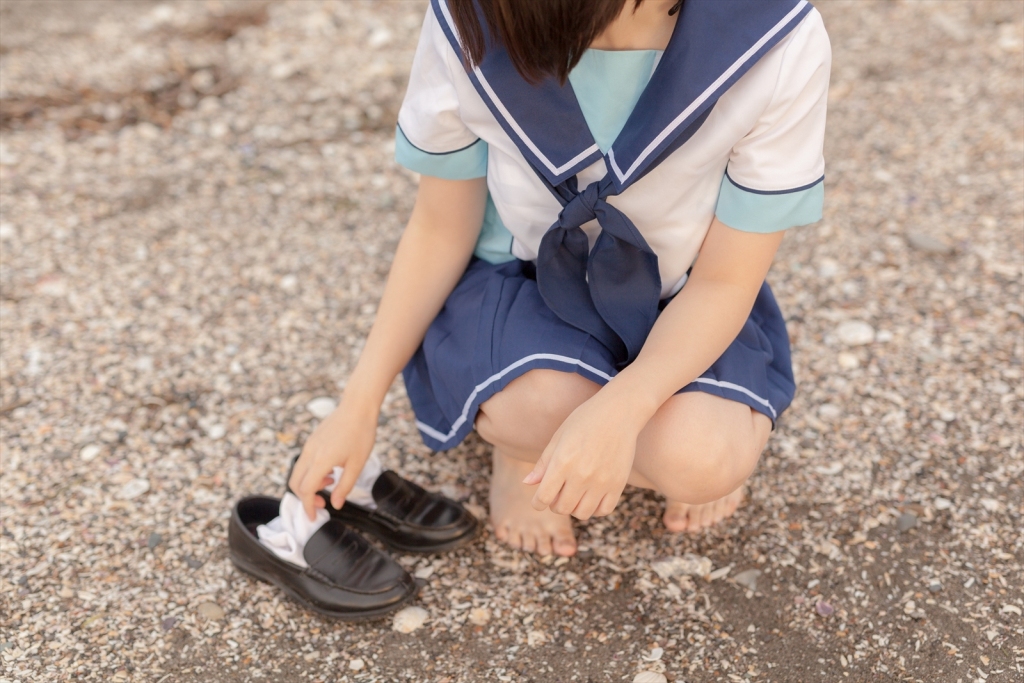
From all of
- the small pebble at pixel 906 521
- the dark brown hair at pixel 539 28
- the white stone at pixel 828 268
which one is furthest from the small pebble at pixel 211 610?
the white stone at pixel 828 268

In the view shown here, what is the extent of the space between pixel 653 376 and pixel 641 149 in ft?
1.21

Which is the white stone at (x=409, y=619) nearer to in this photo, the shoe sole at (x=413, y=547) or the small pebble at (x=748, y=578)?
the shoe sole at (x=413, y=547)

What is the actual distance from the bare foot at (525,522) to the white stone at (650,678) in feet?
1.02

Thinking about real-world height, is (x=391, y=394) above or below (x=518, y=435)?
below

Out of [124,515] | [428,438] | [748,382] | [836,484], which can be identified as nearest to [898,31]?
[836,484]

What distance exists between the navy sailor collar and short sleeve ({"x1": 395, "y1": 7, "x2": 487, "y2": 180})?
0.06 m

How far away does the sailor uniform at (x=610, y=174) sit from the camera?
1.38 m

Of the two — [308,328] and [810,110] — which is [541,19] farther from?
[308,328]

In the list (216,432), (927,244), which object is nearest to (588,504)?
(216,432)

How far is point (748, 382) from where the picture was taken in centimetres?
170

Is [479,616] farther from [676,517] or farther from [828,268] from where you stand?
[828,268]

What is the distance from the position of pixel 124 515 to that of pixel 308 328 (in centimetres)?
74

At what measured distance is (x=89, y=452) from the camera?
216 centimetres

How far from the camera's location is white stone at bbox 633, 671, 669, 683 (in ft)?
5.43
